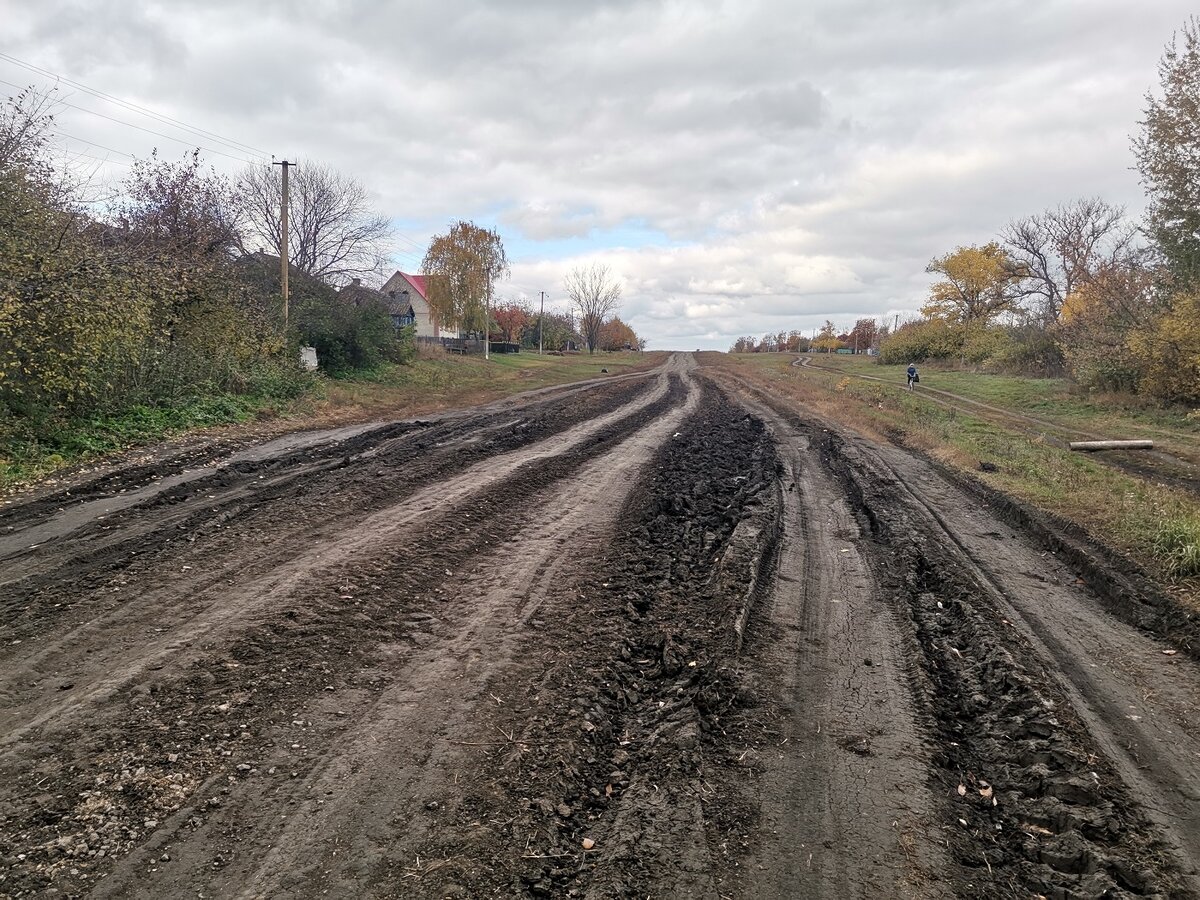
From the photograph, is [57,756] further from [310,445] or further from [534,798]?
[310,445]

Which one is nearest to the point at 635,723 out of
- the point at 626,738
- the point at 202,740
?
the point at 626,738

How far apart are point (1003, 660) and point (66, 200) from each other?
52.2ft

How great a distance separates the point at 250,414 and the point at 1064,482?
15.7 metres

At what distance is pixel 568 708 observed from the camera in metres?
3.88

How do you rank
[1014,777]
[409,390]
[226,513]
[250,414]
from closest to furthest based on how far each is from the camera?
[1014,777] → [226,513] → [250,414] → [409,390]

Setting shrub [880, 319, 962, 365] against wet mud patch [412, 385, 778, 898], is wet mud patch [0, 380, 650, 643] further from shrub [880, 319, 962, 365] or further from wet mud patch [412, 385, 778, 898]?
shrub [880, 319, 962, 365]

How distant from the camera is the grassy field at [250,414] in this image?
8.96 m

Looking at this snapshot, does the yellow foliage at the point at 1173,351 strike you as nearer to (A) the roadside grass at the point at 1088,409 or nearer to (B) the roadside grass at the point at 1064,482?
(A) the roadside grass at the point at 1088,409

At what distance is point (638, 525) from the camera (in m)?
7.75

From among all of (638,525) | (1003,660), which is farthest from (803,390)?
(1003,660)

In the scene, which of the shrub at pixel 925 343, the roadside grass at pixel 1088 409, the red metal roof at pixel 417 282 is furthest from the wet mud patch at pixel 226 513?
the red metal roof at pixel 417 282

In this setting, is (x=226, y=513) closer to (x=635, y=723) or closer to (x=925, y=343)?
(x=635, y=723)

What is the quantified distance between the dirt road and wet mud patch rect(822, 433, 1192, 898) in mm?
18

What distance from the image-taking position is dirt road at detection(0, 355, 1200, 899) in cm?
275
